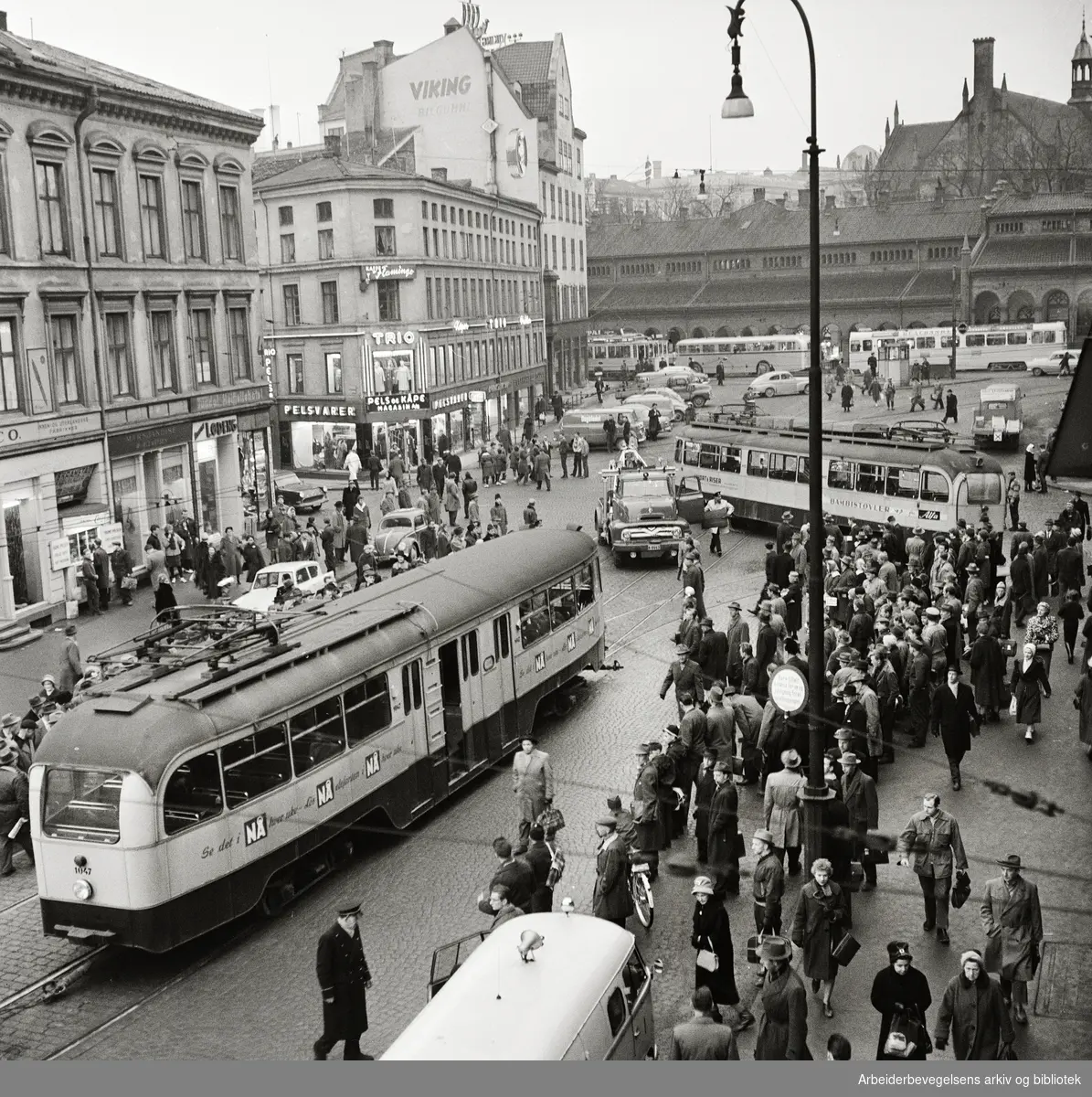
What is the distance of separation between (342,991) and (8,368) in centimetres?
2134

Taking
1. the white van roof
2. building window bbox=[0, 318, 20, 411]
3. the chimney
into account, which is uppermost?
the chimney

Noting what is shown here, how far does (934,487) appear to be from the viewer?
32.8m

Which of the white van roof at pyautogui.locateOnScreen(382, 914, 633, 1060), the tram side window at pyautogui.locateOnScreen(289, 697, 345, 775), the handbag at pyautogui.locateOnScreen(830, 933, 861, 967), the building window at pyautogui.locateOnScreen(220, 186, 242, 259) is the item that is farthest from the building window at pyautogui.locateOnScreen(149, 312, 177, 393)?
the white van roof at pyautogui.locateOnScreen(382, 914, 633, 1060)

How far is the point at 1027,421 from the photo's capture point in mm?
52219

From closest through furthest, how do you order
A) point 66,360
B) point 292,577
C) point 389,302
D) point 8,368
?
point 8,368, point 292,577, point 66,360, point 389,302

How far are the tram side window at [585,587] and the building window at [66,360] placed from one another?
46.4 ft

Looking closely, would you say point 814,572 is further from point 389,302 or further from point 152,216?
point 389,302

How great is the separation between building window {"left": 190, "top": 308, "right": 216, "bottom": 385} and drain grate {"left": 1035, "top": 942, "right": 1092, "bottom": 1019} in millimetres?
28365

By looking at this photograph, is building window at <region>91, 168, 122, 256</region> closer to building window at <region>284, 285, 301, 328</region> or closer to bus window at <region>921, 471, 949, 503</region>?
building window at <region>284, 285, 301, 328</region>

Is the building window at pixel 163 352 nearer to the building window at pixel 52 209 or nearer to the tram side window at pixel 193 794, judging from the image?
the building window at pixel 52 209

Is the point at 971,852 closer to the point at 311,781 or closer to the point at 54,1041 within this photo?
the point at 311,781

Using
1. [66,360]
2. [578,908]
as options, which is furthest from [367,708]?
[66,360]

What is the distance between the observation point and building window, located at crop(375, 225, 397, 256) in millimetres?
47500

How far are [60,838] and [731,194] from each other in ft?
329
